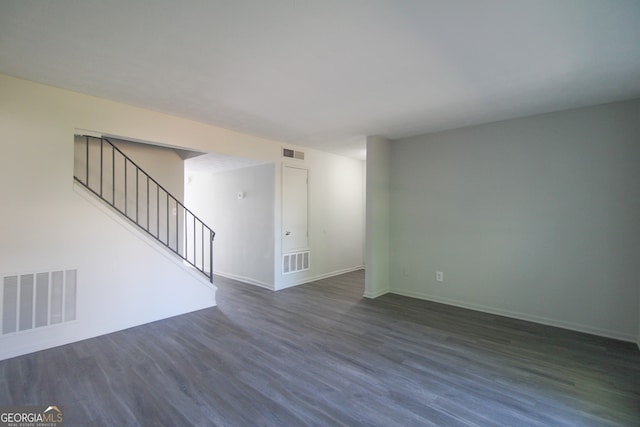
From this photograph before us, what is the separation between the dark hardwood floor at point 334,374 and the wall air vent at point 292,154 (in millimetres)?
3024

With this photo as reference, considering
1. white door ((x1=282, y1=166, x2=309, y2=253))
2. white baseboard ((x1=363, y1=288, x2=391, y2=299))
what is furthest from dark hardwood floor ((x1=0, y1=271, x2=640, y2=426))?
white door ((x1=282, y1=166, x2=309, y2=253))

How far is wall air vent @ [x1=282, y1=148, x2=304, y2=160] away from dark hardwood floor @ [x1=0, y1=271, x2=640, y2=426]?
302 cm

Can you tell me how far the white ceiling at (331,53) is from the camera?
6.08ft

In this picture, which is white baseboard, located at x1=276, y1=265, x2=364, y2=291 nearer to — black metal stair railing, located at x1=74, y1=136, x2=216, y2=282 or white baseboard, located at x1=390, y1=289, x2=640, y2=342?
black metal stair railing, located at x1=74, y1=136, x2=216, y2=282

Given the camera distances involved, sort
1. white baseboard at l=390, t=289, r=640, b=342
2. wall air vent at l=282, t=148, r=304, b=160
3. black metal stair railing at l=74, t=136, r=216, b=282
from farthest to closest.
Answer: wall air vent at l=282, t=148, r=304, b=160
black metal stair railing at l=74, t=136, r=216, b=282
white baseboard at l=390, t=289, r=640, b=342

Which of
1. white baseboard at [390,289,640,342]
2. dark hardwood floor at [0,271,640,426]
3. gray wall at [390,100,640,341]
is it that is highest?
gray wall at [390,100,640,341]

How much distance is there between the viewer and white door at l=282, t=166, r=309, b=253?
5512mm

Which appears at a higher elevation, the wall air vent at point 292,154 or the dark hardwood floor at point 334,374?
the wall air vent at point 292,154

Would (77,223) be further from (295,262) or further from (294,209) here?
(295,262)

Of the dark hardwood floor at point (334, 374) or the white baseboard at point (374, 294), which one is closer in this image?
the dark hardwood floor at point (334, 374)

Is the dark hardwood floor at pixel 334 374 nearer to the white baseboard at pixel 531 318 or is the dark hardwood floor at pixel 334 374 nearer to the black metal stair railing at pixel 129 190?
the white baseboard at pixel 531 318

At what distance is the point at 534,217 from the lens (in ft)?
12.7

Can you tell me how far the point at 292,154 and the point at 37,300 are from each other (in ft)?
13.6

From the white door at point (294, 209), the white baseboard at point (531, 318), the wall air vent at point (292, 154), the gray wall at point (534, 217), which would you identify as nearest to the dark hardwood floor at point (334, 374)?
the white baseboard at point (531, 318)
